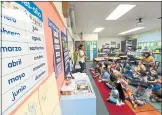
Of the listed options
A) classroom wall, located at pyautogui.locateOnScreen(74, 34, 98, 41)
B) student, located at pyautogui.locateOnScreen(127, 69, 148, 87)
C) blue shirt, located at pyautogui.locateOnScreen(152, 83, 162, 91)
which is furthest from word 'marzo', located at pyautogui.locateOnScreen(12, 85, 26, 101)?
classroom wall, located at pyautogui.locateOnScreen(74, 34, 98, 41)

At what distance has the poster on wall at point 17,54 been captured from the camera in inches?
21.0

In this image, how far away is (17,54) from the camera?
618mm

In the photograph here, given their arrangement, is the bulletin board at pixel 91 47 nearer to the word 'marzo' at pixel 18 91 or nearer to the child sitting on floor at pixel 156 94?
the child sitting on floor at pixel 156 94

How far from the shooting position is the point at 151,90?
10.7ft

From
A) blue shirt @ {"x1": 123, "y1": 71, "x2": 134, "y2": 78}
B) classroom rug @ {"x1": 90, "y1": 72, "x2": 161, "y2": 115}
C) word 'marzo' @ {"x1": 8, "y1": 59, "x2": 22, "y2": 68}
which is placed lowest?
classroom rug @ {"x1": 90, "y1": 72, "x2": 161, "y2": 115}

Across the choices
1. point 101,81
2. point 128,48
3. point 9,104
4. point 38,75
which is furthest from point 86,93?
point 128,48

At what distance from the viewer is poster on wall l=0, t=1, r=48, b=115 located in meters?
0.53

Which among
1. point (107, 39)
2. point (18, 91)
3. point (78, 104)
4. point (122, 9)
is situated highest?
point (107, 39)

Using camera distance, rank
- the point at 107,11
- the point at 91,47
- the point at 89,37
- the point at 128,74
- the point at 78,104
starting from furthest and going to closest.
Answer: the point at 91,47 → the point at 89,37 → the point at 128,74 → the point at 107,11 → the point at 78,104

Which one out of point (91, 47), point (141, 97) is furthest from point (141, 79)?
point (91, 47)

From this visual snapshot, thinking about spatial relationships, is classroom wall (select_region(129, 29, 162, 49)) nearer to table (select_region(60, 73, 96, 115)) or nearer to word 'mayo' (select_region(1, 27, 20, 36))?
table (select_region(60, 73, 96, 115))

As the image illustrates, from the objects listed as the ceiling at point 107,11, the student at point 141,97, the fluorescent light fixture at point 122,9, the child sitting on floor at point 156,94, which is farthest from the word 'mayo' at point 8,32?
the fluorescent light fixture at point 122,9

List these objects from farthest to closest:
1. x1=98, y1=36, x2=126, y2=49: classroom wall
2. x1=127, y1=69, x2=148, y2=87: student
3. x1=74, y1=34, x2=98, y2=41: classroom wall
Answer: x1=98, y1=36, x2=126, y2=49: classroom wall
x1=74, y1=34, x2=98, y2=41: classroom wall
x1=127, y1=69, x2=148, y2=87: student

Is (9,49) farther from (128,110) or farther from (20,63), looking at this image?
(128,110)
